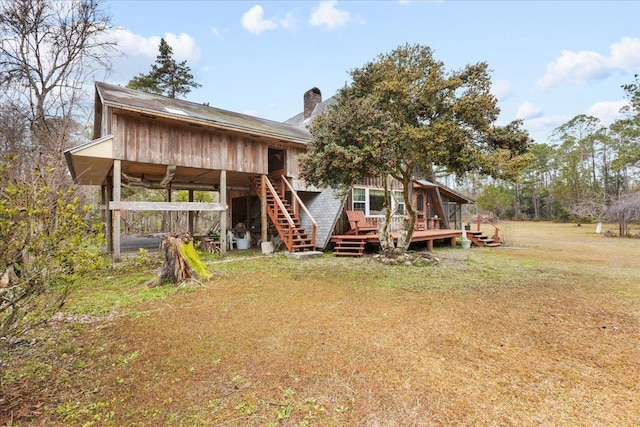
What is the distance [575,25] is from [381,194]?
8519mm

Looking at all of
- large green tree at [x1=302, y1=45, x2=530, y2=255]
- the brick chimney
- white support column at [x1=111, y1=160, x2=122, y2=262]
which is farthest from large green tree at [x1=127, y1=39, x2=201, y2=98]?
large green tree at [x1=302, y1=45, x2=530, y2=255]

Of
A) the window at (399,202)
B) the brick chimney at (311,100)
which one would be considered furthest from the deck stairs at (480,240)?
the brick chimney at (311,100)

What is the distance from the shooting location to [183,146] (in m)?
9.04

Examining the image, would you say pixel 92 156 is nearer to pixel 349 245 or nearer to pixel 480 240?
pixel 349 245

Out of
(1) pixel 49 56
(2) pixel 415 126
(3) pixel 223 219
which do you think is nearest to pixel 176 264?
(3) pixel 223 219

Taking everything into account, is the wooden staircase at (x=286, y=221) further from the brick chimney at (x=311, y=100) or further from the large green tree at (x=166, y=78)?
the large green tree at (x=166, y=78)

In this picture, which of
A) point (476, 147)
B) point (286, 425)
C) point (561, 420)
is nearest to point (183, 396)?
point (286, 425)

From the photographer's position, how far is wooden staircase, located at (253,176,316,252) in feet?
32.8

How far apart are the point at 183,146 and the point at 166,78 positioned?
21660 millimetres

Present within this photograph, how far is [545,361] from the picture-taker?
288 centimetres

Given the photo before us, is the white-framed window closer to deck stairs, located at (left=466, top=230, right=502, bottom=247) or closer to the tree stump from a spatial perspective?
deck stairs, located at (left=466, top=230, right=502, bottom=247)

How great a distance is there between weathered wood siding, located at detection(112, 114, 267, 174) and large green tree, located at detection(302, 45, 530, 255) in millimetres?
3727

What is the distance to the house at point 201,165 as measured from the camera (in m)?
7.94

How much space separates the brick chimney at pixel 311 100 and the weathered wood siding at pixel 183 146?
739cm
